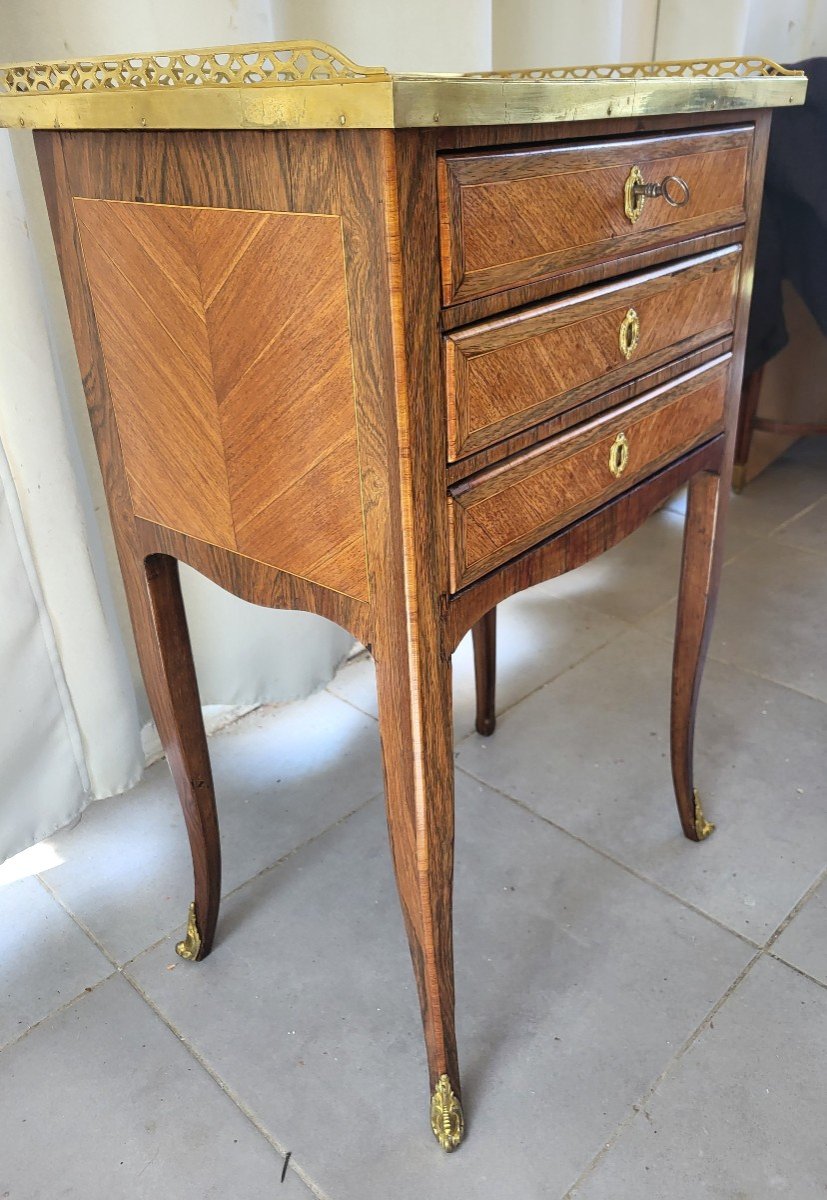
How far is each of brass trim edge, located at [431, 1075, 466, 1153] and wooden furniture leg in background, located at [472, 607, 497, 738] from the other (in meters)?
0.59

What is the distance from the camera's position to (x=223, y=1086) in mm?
928

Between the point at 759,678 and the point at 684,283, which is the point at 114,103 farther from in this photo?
the point at 759,678

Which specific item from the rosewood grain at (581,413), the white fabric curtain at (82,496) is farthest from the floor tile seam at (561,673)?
the rosewood grain at (581,413)

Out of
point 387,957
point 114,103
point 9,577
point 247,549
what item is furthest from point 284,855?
point 114,103

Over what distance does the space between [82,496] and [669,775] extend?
85 cm

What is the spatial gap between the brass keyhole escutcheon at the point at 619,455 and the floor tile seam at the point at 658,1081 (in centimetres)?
57

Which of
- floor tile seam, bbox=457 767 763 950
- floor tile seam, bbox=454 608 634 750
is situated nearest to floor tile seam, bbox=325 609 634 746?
floor tile seam, bbox=454 608 634 750

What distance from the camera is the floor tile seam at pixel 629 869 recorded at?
108cm

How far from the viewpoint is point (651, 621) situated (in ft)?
5.59

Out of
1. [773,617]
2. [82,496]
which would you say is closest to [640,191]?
[82,496]

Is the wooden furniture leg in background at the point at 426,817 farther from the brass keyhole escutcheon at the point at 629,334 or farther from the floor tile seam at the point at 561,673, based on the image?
the floor tile seam at the point at 561,673

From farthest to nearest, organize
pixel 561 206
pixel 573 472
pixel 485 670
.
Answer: pixel 485 670 → pixel 573 472 → pixel 561 206

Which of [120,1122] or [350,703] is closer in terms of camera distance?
[120,1122]

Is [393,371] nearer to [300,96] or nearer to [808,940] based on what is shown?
[300,96]
